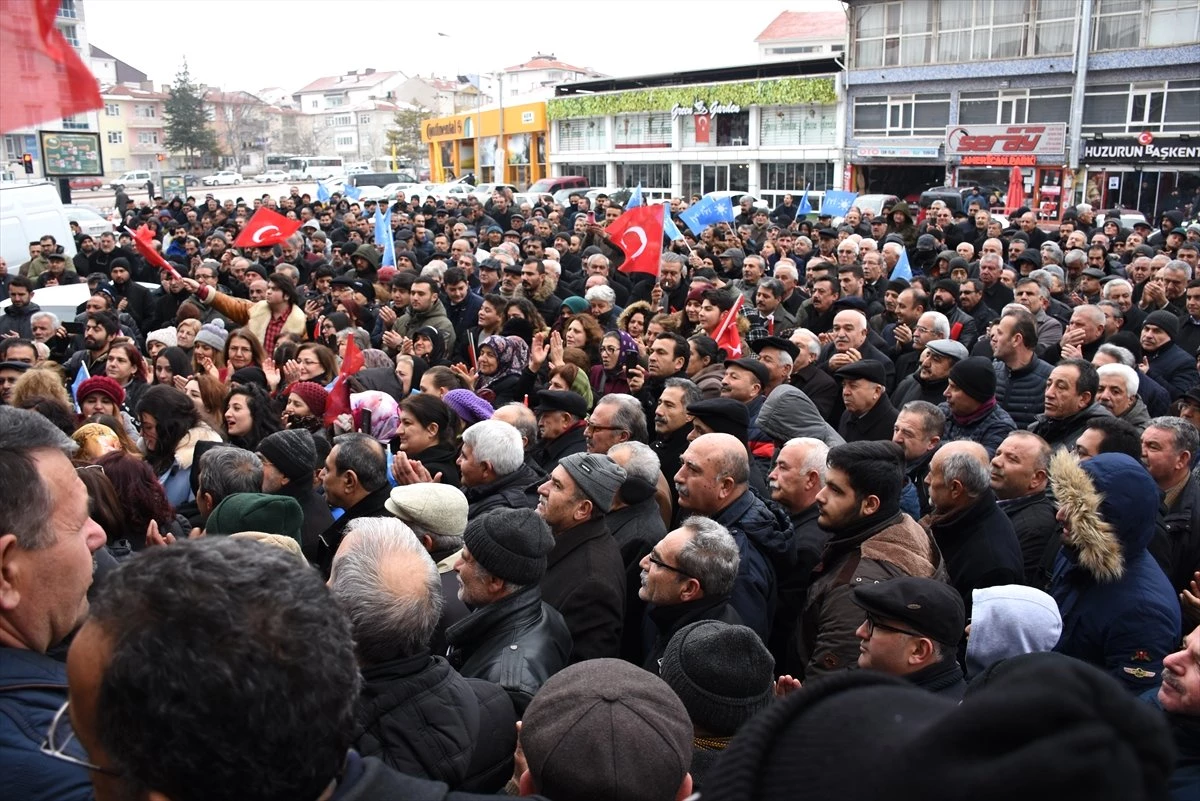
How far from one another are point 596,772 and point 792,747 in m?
1.33

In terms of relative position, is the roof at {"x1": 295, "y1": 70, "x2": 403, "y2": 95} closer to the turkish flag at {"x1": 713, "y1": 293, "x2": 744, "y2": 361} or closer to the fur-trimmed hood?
the turkish flag at {"x1": 713, "y1": 293, "x2": 744, "y2": 361}

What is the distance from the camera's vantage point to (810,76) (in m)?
36.9

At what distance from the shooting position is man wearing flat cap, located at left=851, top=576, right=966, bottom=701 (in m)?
2.96

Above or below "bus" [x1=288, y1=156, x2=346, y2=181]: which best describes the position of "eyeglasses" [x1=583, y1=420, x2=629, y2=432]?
below

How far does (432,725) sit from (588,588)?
134 cm

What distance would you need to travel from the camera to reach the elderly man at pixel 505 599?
10.8ft

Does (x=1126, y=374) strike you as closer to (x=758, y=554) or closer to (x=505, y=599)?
(x=758, y=554)

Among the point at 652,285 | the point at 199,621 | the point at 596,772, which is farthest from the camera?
the point at 652,285

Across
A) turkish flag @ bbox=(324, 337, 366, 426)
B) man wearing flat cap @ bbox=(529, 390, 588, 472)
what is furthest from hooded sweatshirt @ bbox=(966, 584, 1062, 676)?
turkish flag @ bbox=(324, 337, 366, 426)

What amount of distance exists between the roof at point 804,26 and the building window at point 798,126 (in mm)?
40750

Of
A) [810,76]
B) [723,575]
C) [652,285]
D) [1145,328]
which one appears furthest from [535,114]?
[723,575]

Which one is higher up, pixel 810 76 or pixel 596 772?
pixel 810 76

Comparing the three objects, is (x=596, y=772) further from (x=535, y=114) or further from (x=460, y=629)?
Answer: (x=535, y=114)

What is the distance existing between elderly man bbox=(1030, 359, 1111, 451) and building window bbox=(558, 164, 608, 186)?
137 ft
